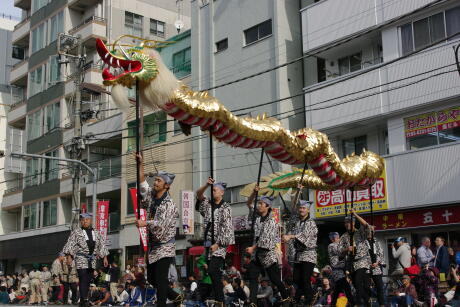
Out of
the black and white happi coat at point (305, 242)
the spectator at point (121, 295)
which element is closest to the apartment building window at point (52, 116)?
the spectator at point (121, 295)

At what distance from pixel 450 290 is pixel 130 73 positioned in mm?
9318

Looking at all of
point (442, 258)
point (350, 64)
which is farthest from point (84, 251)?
point (350, 64)

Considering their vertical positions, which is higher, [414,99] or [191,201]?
[414,99]

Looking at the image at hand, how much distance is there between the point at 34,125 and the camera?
1745 inches

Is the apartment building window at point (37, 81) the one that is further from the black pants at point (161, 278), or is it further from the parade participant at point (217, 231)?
the black pants at point (161, 278)

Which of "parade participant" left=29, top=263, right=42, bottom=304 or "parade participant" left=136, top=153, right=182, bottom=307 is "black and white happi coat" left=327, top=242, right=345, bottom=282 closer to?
"parade participant" left=136, top=153, right=182, bottom=307

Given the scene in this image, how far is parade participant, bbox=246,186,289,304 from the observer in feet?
36.4

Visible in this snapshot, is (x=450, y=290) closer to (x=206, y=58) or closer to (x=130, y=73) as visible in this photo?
(x=130, y=73)

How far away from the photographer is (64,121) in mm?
40844

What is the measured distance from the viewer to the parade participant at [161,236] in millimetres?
9039

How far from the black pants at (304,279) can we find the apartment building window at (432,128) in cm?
1139

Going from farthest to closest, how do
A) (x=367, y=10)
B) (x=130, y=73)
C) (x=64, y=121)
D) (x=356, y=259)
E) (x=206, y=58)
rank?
(x=64, y=121), (x=206, y=58), (x=367, y=10), (x=356, y=259), (x=130, y=73)

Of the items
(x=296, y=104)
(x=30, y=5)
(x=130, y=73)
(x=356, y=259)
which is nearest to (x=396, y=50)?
(x=296, y=104)

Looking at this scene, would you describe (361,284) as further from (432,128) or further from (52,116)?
(52,116)
